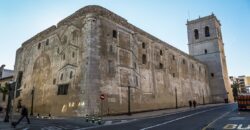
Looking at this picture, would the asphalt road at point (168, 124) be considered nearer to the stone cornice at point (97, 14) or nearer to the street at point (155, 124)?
the street at point (155, 124)

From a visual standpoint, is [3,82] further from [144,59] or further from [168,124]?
[168,124]

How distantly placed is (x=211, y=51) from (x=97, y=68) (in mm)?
40290

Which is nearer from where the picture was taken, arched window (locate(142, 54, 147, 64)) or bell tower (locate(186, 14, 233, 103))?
arched window (locate(142, 54, 147, 64))

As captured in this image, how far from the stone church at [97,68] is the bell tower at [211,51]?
667 inches

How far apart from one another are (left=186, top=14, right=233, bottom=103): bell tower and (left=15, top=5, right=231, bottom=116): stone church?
16.9 metres

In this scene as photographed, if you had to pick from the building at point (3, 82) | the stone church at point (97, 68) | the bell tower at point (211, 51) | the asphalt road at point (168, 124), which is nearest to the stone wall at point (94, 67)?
the stone church at point (97, 68)

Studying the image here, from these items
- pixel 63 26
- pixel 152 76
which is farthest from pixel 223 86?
pixel 63 26

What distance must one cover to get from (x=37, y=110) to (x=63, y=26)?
11.2m

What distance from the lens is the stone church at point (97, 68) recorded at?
880 inches

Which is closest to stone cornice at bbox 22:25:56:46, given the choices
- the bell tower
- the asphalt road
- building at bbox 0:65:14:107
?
building at bbox 0:65:14:107

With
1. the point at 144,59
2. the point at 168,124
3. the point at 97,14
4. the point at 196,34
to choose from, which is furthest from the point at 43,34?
the point at 196,34

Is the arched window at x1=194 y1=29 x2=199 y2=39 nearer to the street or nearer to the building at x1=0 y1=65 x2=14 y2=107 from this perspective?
the street

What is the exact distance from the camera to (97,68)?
22641 millimetres

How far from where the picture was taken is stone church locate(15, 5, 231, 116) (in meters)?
22.4
